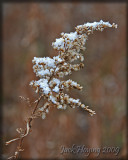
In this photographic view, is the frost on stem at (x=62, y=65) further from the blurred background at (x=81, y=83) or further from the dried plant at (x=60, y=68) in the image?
the blurred background at (x=81, y=83)

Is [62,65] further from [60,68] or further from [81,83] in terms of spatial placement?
[81,83]

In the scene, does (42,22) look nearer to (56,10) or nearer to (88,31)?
(56,10)

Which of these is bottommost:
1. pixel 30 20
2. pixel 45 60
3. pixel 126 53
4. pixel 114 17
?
pixel 45 60

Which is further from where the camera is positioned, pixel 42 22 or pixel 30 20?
pixel 42 22

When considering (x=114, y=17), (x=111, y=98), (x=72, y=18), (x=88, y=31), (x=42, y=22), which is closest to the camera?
(x=88, y=31)

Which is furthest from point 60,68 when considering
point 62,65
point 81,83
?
point 81,83

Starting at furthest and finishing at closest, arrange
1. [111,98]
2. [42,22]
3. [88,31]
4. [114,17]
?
[114,17], [42,22], [111,98], [88,31]

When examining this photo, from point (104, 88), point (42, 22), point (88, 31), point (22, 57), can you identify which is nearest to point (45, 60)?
point (88, 31)

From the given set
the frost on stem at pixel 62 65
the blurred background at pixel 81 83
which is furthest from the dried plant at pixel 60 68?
the blurred background at pixel 81 83

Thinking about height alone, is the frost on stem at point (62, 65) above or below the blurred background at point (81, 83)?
below
